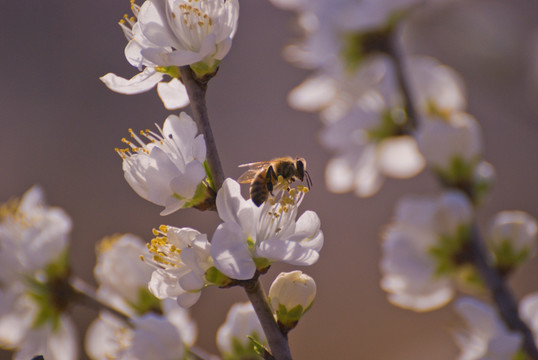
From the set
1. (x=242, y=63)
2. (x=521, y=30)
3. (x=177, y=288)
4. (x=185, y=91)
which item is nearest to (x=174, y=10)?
(x=185, y=91)

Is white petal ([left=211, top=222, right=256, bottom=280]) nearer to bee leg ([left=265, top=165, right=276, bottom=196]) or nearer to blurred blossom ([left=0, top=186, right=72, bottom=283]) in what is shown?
bee leg ([left=265, top=165, right=276, bottom=196])

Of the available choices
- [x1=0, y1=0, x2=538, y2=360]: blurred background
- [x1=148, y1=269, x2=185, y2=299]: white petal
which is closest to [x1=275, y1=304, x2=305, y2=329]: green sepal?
[x1=148, y1=269, x2=185, y2=299]: white petal

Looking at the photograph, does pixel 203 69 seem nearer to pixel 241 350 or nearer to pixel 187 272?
pixel 187 272

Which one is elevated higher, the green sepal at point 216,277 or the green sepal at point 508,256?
the green sepal at point 216,277

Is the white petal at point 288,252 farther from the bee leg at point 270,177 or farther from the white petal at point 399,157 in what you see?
the white petal at point 399,157

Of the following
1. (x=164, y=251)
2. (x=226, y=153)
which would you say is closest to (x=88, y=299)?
(x=164, y=251)

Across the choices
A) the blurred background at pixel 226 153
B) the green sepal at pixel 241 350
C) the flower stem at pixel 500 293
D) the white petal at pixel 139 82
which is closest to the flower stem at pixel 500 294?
the flower stem at pixel 500 293
